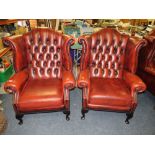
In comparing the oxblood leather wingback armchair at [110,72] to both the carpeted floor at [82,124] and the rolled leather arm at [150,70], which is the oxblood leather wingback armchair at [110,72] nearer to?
the carpeted floor at [82,124]

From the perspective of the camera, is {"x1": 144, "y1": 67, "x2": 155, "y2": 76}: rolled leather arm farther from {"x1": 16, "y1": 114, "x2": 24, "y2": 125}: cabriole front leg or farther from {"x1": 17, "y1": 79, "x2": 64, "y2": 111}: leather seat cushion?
{"x1": 16, "y1": 114, "x2": 24, "y2": 125}: cabriole front leg

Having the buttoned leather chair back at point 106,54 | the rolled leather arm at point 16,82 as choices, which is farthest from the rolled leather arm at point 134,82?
the rolled leather arm at point 16,82

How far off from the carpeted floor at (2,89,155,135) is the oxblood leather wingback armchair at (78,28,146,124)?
0.14 metres

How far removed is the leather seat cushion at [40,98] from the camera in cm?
167

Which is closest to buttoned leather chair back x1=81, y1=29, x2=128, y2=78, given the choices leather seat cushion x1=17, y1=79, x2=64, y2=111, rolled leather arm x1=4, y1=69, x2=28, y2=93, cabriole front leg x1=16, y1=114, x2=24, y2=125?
leather seat cushion x1=17, y1=79, x2=64, y2=111

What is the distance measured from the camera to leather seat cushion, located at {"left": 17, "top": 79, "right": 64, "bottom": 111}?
5.49 ft

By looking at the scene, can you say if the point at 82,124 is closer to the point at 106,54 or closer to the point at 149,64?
the point at 106,54

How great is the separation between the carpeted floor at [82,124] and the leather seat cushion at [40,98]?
11.2 inches

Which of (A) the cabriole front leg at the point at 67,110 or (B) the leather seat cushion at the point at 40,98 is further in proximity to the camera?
(A) the cabriole front leg at the point at 67,110

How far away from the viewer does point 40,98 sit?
5.53 ft

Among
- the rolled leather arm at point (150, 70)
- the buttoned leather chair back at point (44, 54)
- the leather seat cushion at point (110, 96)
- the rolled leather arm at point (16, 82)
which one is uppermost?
the buttoned leather chair back at point (44, 54)
